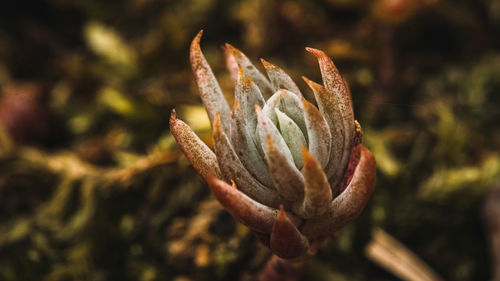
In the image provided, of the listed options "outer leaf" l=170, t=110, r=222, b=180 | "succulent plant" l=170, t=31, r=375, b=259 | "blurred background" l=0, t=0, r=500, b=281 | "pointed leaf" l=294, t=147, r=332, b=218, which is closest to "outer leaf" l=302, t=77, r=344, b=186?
"succulent plant" l=170, t=31, r=375, b=259

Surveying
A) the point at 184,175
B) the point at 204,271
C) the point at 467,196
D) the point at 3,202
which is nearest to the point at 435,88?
the point at 467,196

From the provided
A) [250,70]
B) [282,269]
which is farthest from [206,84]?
[282,269]

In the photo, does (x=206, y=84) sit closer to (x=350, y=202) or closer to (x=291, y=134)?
(x=291, y=134)

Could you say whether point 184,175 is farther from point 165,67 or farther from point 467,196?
point 467,196

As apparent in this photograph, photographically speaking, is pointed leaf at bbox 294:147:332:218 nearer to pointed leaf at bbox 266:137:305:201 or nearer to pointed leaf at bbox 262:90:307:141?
pointed leaf at bbox 266:137:305:201

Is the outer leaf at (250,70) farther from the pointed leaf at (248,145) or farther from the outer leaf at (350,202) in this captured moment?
the outer leaf at (350,202)

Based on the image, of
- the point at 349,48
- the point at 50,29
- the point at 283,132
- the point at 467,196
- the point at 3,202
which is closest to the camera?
the point at 283,132
